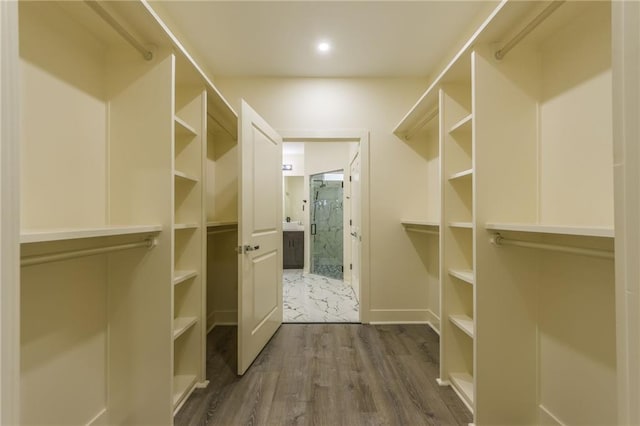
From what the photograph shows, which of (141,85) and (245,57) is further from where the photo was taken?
(245,57)

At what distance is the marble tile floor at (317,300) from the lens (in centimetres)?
285

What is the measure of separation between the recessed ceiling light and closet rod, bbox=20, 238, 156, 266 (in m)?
2.00

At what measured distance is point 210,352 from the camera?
84.3 inches

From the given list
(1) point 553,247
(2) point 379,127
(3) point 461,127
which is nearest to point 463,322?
(1) point 553,247

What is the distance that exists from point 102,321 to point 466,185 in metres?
2.26

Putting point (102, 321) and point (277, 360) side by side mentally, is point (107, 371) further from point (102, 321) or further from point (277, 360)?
point (277, 360)

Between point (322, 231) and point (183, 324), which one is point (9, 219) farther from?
point (322, 231)

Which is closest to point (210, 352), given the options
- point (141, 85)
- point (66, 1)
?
point (141, 85)

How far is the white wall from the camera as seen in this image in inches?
106

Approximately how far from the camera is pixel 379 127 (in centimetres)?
274

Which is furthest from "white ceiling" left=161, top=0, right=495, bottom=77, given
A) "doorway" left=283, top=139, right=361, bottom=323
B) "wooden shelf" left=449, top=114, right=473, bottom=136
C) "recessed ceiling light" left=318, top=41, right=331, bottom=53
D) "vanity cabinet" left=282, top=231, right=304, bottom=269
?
"vanity cabinet" left=282, top=231, right=304, bottom=269

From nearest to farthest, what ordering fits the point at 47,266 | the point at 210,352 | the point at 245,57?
the point at 47,266, the point at 210,352, the point at 245,57

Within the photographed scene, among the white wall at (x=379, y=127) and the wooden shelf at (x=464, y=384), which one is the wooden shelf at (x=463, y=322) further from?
the white wall at (x=379, y=127)

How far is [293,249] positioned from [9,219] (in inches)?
191
